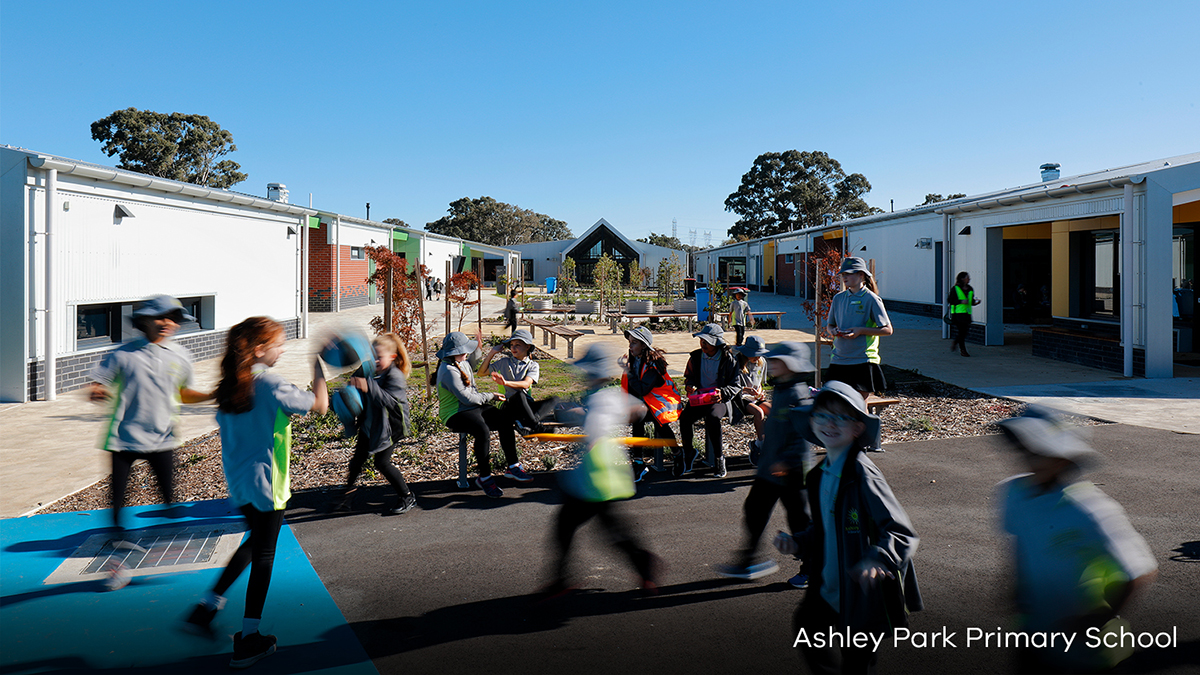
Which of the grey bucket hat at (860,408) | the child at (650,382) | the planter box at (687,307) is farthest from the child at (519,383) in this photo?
the planter box at (687,307)

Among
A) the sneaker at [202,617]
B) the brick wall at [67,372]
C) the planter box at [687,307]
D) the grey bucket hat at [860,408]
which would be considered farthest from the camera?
the planter box at [687,307]

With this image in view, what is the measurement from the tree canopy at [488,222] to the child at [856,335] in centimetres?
7344

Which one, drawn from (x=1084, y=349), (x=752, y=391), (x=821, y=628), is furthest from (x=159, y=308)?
(x=1084, y=349)

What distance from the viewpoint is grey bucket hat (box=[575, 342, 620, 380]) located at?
4.50m

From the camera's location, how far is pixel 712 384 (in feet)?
22.5

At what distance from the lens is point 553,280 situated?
166ft

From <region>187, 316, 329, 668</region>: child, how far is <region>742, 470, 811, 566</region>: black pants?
7.93 feet

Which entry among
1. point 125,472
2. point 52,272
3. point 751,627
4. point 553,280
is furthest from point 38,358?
point 553,280

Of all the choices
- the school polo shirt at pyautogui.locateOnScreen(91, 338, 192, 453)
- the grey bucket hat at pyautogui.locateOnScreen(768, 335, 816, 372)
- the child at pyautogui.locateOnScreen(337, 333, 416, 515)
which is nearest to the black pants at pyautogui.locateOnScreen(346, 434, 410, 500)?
the child at pyautogui.locateOnScreen(337, 333, 416, 515)

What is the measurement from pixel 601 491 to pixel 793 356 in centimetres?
137

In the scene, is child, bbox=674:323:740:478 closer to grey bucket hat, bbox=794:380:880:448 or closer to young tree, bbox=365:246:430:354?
grey bucket hat, bbox=794:380:880:448

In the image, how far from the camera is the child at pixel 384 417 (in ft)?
19.6

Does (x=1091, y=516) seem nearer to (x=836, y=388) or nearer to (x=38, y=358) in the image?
(x=836, y=388)

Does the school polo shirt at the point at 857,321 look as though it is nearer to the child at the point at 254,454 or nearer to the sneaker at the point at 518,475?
the sneaker at the point at 518,475
